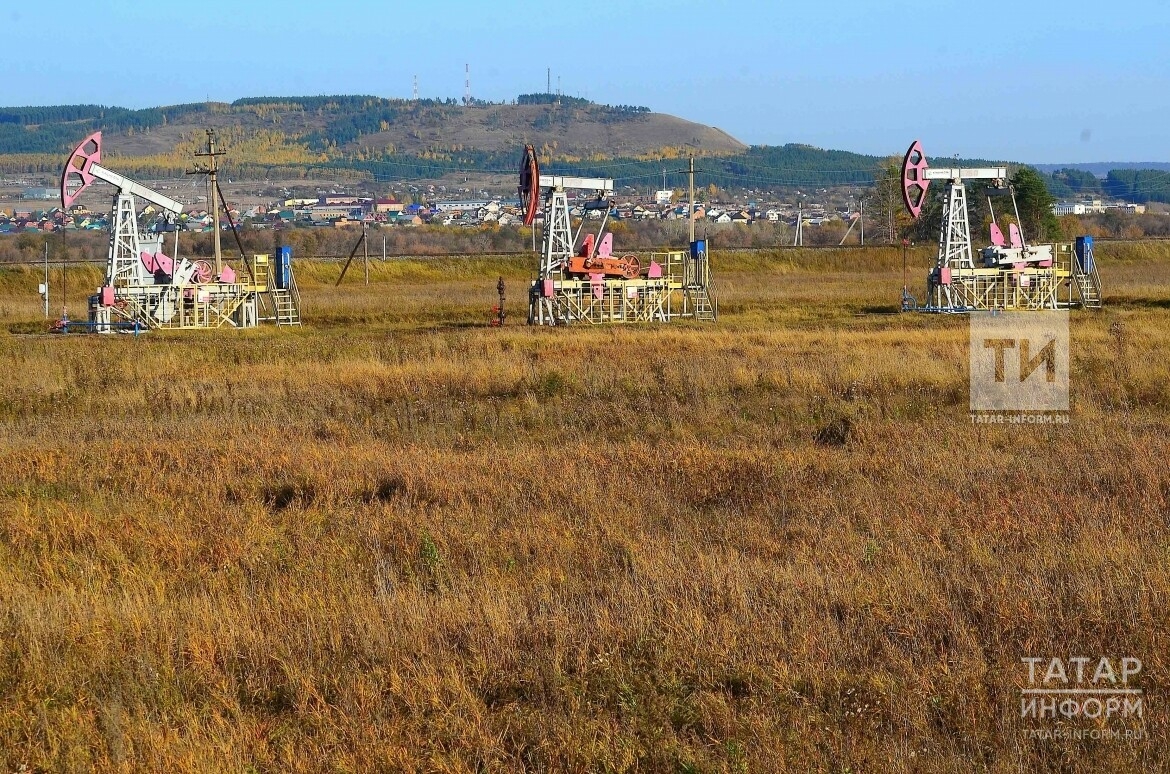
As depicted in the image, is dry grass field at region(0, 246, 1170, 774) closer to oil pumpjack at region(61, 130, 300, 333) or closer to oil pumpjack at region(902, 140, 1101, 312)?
oil pumpjack at region(61, 130, 300, 333)

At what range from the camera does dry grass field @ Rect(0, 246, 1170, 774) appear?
242 inches

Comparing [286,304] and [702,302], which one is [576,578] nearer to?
[702,302]

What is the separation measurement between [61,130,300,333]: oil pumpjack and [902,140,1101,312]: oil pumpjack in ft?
60.8

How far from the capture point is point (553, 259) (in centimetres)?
3497

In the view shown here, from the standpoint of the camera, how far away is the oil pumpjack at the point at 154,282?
34.3m

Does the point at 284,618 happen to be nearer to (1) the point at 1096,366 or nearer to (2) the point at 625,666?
(2) the point at 625,666

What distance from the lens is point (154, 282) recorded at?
35531 millimetres

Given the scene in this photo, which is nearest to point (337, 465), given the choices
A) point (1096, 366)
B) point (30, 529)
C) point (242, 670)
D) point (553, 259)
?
point (30, 529)

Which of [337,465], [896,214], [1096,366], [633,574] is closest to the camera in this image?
[633,574]

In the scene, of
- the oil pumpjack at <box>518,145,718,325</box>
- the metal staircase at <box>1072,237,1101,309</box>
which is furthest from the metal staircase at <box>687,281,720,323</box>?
the metal staircase at <box>1072,237,1101,309</box>

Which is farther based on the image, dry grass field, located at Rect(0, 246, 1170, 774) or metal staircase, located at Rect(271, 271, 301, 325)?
metal staircase, located at Rect(271, 271, 301, 325)

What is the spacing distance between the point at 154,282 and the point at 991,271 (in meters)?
23.9

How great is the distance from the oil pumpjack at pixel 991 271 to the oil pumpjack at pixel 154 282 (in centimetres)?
1853

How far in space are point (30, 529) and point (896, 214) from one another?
293ft
